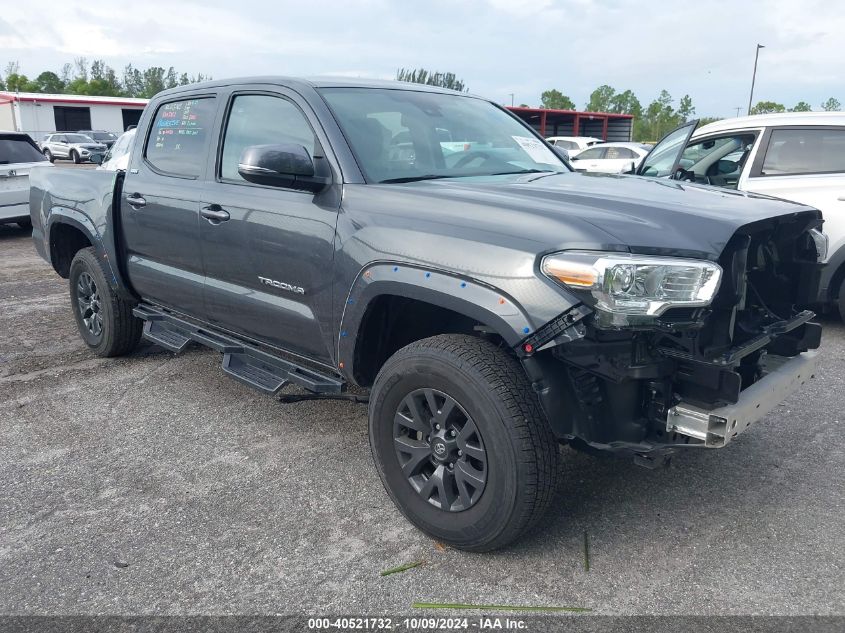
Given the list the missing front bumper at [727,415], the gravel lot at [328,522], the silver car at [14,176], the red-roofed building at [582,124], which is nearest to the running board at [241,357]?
the gravel lot at [328,522]

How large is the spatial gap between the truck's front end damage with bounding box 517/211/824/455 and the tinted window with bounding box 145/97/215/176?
99.3 inches

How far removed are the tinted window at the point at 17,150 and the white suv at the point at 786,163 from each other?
9.30 m

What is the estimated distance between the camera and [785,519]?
122 inches

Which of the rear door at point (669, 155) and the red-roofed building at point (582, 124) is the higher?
the red-roofed building at point (582, 124)

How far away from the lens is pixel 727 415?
98.1 inches

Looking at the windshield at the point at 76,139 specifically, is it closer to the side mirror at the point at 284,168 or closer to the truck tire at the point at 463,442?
the side mirror at the point at 284,168

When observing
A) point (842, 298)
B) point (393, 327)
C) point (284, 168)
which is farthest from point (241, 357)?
point (842, 298)

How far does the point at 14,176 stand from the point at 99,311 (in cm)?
681

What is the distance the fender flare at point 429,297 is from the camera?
2539mm

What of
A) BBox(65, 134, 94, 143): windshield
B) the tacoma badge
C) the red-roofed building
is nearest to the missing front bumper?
the tacoma badge

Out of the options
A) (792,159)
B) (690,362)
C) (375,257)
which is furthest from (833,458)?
(792,159)

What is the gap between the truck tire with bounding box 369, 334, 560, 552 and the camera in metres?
2.59

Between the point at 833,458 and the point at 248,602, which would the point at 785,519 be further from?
the point at 248,602

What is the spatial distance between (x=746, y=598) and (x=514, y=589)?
31.7 inches
